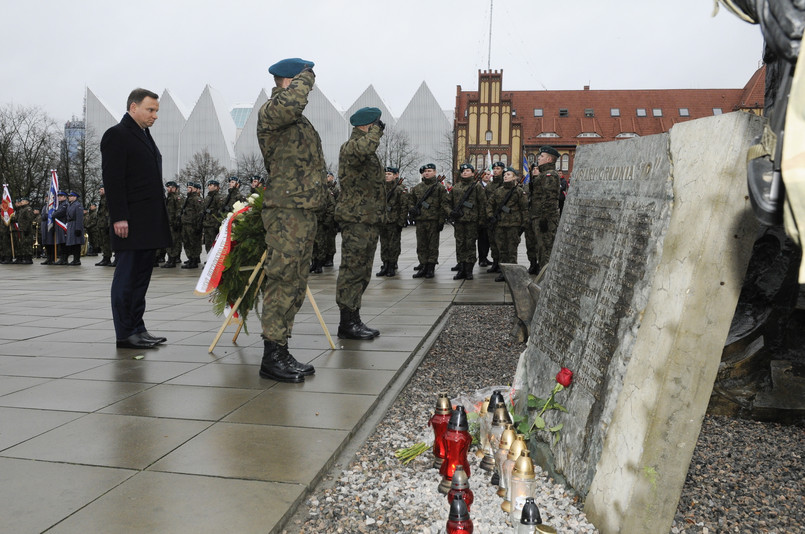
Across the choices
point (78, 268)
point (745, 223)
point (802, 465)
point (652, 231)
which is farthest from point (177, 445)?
point (78, 268)

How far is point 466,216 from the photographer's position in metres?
12.6

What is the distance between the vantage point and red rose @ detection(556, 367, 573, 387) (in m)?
2.87

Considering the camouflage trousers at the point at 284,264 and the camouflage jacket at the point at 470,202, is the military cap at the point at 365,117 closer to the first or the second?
the camouflage trousers at the point at 284,264

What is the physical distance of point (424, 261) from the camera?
12.4m

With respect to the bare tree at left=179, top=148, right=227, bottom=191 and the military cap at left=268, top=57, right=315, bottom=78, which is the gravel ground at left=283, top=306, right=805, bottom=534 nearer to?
the military cap at left=268, top=57, right=315, bottom=78

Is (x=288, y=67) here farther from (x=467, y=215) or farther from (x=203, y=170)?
(x=203, y=170)

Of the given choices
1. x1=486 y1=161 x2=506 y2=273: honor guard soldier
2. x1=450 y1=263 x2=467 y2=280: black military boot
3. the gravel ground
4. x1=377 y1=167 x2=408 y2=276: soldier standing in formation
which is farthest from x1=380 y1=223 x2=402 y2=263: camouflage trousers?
the gravel ground

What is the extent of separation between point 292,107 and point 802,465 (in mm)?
3488

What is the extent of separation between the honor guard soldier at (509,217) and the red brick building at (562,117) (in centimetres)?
4537

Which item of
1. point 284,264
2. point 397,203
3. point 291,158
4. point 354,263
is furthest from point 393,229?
point 284,264

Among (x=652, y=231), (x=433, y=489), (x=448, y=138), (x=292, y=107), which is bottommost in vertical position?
(x=433, y=489)

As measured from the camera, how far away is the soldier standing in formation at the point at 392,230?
12.8m

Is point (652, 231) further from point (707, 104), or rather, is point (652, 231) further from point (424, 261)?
point (707, 104)

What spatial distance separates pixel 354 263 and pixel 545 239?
21.5 ft
